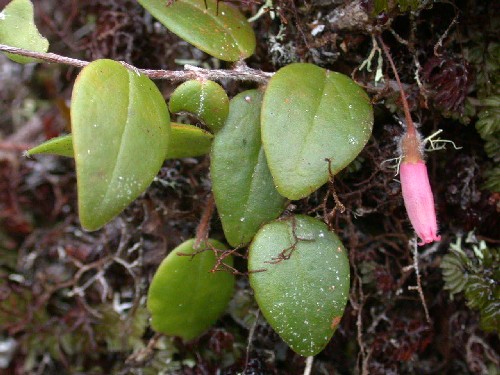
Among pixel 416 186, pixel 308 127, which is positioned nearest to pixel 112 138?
pixel 308 127

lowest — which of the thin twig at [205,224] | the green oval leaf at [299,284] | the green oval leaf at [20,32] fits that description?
the thin twig at [205,224]

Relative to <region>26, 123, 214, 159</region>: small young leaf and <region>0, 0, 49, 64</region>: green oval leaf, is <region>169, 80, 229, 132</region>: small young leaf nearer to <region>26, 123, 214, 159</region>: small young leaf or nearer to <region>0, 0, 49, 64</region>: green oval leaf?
<region>26, 123, 214, 159</region>: small young leaf

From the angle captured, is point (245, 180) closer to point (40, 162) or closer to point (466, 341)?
point (466, 341)

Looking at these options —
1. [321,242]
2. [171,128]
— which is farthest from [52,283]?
[321,242]

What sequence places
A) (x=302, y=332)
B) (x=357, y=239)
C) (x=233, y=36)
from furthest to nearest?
1. (x=357, y=239)
2. (x=233, y=36)
3. (x=302, y=332)

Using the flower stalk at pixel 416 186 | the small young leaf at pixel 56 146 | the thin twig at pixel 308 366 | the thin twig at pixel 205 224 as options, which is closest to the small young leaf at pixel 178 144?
the small young leaf at pixel 56 146

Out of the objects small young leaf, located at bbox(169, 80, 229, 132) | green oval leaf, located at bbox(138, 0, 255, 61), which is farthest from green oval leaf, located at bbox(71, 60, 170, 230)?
green oval leaf, located at bbox(138, 0, 255, 61)

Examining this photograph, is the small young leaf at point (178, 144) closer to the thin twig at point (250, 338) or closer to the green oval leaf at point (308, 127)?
the green oval leaf at point (308, 127)

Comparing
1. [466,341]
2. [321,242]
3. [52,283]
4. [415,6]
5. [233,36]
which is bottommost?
[52,283]
